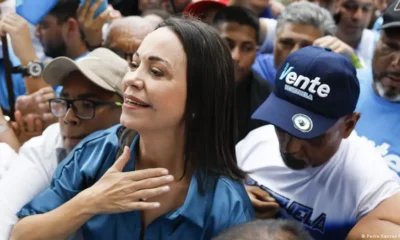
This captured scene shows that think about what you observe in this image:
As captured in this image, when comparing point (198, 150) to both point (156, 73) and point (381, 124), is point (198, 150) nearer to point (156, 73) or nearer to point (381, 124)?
point (156, 73)

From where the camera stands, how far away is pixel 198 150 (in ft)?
4.52

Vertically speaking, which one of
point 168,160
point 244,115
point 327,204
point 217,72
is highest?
point 217,72

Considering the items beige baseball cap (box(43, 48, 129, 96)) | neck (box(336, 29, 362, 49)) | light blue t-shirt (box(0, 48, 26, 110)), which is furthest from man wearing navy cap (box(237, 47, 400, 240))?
neck (box(336, 29, 362, 49))

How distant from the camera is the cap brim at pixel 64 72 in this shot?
5.52ft

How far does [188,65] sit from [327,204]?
62cm

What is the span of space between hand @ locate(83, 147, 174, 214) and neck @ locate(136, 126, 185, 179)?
145mm

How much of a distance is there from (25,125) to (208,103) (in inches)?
40.0

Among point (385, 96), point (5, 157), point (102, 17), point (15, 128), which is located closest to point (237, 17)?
point (102, 17)

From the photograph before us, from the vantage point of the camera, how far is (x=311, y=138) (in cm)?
147

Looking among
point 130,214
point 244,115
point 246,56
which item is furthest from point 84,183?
point 246,56

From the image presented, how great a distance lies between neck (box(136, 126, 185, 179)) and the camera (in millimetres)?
1346

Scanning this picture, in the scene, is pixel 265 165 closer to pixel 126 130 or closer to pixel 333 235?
pixel 333 235

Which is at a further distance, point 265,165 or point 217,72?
point 265,165

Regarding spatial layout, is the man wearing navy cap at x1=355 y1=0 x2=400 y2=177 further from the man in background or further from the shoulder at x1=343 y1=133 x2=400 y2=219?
the man in background
